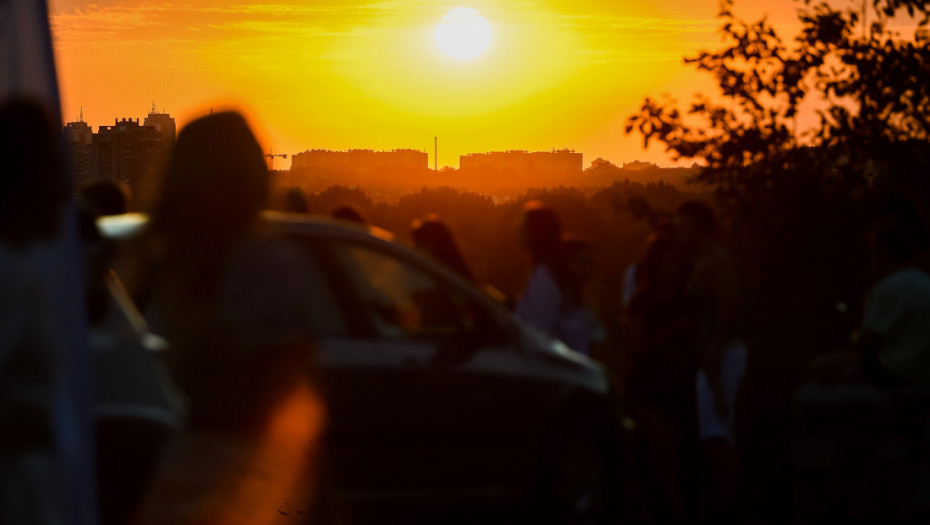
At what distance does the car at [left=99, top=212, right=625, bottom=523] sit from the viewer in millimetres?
6379

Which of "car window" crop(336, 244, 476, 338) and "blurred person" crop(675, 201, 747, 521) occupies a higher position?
"car window" crop(336, 244, 476, 338)

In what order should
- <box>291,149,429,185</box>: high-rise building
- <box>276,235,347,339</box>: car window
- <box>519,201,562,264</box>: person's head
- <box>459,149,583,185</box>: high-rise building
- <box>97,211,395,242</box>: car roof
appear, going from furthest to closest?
<box>459,149,583,185</box>: high-rise building
<box>291,149,429,185</box>: high-rise building
<box>519,201,562,264</box>: person's head
<box>276,235,347,339</box>: car window
<box>97,211,395,242</box>: car roof

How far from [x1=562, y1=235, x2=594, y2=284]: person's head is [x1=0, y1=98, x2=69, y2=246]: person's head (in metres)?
5.72

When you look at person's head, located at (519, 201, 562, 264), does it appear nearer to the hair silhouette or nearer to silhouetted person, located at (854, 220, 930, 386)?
the hair silhouette

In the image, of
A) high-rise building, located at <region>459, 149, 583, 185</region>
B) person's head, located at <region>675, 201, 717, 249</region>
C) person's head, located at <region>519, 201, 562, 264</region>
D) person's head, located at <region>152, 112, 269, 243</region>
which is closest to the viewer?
person's head, located at <region>152, 112, 269, 243</region>

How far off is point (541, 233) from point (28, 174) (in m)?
5.22

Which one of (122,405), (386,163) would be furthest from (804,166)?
(386,163)

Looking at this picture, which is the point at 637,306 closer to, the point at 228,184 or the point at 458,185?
the point at 228,184

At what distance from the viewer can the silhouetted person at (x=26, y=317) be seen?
367cm

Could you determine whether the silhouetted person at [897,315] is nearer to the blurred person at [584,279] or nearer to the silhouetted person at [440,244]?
the blurred person at [584,279]

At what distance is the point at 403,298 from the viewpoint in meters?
6.91

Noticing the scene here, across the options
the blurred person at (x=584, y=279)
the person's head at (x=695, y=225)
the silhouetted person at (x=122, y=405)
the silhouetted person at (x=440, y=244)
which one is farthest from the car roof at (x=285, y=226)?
the person's head at (x=695, y=225)

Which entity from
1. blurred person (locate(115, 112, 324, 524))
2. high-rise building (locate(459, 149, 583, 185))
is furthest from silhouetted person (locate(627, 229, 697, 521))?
high-rise building (locate(459, 149, 583, 185))

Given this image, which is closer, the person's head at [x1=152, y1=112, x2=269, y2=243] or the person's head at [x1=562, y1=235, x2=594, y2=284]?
the person's head at [x1=152, y1=112, x2=269, y2=243]
